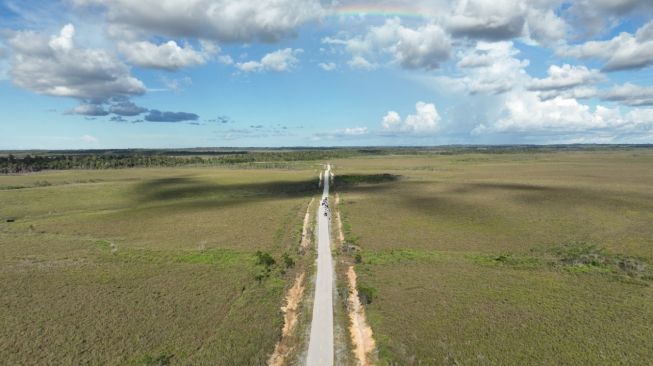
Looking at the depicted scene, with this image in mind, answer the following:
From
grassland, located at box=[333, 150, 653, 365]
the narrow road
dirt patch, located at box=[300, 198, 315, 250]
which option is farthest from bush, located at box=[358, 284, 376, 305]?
dirt patch, located at box=[300, 198, 315, 250]

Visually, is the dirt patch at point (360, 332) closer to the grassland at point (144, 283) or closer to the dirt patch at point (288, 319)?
the dirt patch at point (288, 319)

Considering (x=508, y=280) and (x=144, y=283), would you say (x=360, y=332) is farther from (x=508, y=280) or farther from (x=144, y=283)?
(x=144, y=283)

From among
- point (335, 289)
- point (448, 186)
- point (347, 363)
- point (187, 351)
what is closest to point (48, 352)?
point (187, 351)

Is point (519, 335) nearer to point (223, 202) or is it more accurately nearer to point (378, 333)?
point (378, 333)

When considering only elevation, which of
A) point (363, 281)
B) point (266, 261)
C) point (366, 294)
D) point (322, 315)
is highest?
point (266, 261)

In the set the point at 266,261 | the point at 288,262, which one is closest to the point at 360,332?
the point at 288,262

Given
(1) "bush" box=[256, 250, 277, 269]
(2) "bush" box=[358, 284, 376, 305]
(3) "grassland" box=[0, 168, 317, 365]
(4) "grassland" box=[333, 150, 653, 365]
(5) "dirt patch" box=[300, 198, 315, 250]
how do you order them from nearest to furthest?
(4) "grassland" box=[333, 150, 653, 365], (3) "grassland" box=[0, 168, 317, 365], (2) "bush" box=[358, 284, 376, 305], (1) "bush" box=[256, 250, 277, 269], (5) "dirt patch" box=[300, 198, 315, 250]

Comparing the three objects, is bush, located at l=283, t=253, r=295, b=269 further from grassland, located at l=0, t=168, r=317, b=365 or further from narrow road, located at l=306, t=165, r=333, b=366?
narrow road, located at l=306, t=165, r=333, b=366
